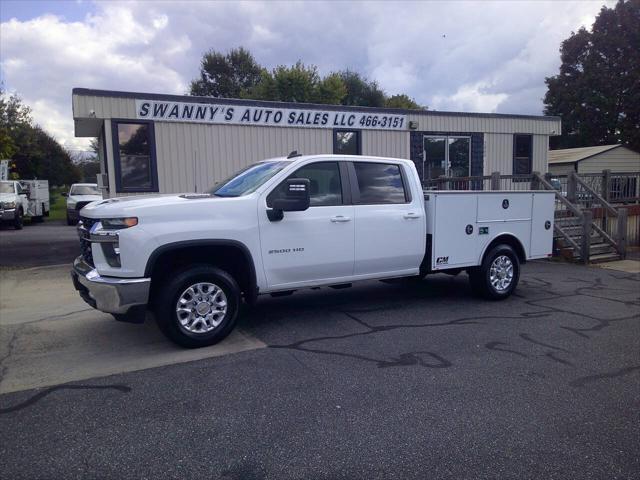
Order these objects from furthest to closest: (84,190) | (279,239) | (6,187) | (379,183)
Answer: (84,190) → (6,187) → (379,183) → (279,239)

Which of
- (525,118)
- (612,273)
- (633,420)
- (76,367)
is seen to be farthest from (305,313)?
(525,118)

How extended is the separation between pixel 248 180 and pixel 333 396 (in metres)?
2.98

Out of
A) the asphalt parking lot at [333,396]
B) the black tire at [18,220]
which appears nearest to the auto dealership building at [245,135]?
Answer: the asphalt parking lot at [333,396]

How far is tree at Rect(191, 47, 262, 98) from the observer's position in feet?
143

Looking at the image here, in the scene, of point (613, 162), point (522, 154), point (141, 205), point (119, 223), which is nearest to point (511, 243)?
point (141, 205)

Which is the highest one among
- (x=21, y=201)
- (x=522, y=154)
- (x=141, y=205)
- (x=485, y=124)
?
(x=485, y=124)

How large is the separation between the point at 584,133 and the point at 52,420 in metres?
41.0

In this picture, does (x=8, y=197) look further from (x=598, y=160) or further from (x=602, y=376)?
(x=598, y=160)

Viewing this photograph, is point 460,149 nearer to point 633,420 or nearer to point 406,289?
point 406,289

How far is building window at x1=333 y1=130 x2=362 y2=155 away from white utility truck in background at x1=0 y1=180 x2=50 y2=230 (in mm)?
13620

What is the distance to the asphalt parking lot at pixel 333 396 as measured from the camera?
3289mm

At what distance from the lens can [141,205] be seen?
5141 mm

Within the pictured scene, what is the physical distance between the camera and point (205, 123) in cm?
1249

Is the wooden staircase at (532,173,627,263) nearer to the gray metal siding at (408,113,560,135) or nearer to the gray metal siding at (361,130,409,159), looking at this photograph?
the gray metal siding at (408,113,560,135)
